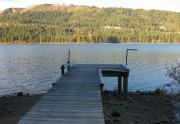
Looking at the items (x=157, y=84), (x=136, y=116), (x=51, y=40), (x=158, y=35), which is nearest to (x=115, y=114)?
(x=136, y=116)

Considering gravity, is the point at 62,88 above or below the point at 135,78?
above

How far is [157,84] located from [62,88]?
15073 mm

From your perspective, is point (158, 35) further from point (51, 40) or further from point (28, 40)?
point (28, 40)

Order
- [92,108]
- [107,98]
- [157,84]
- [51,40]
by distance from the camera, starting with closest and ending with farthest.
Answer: [92,108] < [107,98] < [157,84] < [51,40]

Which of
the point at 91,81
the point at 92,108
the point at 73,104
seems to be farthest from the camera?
the point at 91,81

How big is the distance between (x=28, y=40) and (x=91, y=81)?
17283cm

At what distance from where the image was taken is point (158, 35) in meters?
189

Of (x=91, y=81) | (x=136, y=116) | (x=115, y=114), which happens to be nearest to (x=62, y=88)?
(x=91, y=81)

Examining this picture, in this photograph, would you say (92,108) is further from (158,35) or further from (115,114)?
(158,35)

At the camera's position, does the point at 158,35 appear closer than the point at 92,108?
No

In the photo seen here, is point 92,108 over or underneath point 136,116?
over

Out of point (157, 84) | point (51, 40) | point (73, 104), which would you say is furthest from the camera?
point (51, 40)

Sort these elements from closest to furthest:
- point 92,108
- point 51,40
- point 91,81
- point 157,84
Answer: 1. point 92,108
2. point 91,81
3. point 157,84
4. point 51,40

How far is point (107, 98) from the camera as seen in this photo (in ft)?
47.3
